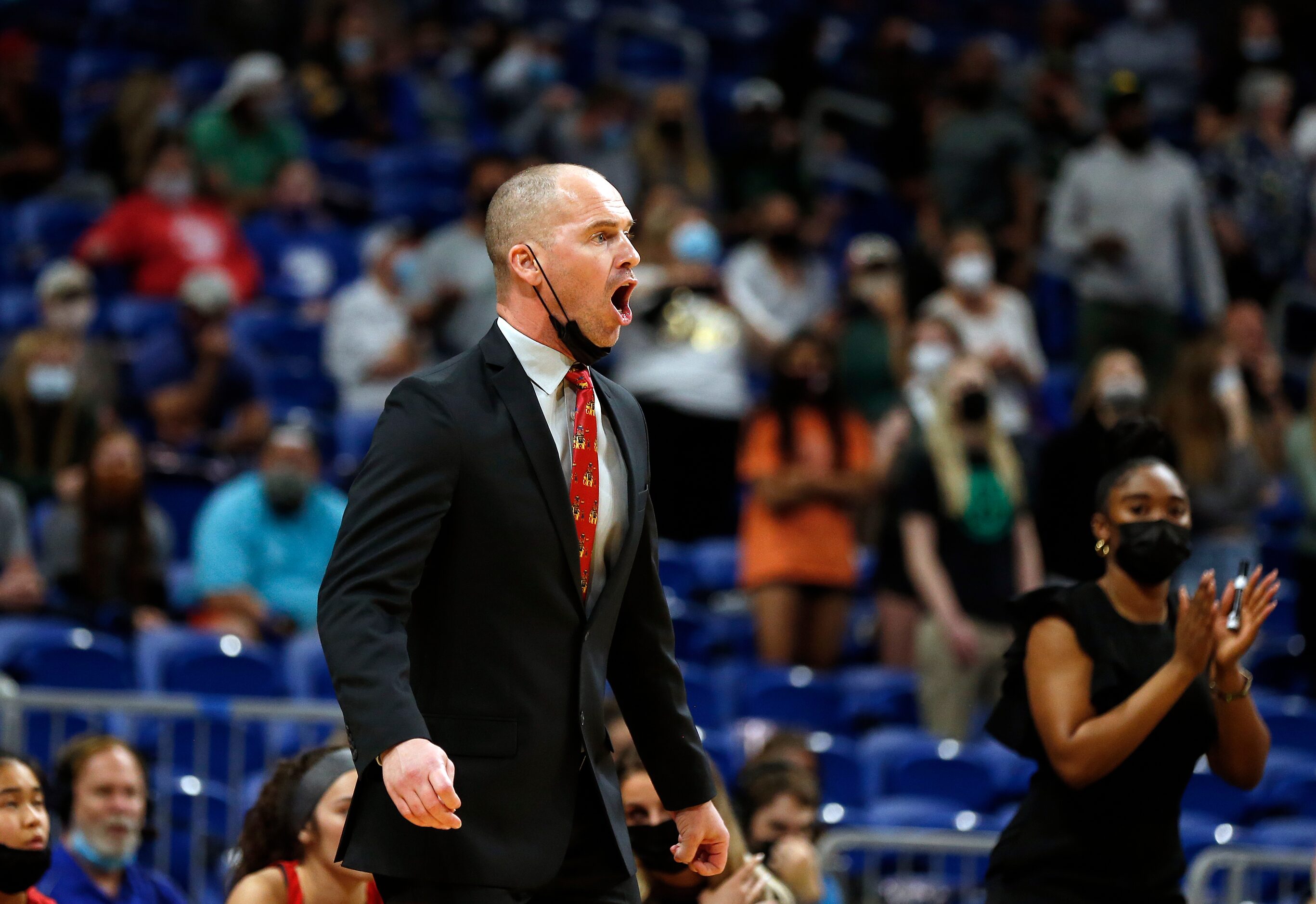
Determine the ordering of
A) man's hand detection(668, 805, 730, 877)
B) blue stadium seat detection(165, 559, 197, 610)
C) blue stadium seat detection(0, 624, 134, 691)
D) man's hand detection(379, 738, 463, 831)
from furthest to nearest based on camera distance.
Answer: blue stadium seat detection(165, 559, 197, 610) → blue stadium seat detection(0, 624, 134, 691) → man's hand detection(668, 805, 730, 877) → man's hand detection(379, 738, 463, 831)

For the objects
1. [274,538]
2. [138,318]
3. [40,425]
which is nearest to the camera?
[274,538]

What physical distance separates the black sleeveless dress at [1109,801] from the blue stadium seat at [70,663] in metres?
4.09

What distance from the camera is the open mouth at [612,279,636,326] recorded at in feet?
10.1

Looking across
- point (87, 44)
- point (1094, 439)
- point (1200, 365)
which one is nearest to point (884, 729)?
point (1094, 439)

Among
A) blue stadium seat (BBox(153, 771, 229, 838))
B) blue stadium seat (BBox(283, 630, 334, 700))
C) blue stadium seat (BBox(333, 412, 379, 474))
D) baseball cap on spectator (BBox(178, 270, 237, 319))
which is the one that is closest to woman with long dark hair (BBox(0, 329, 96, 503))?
baseball cap on spectator (BBox(178, 270, 237, 319))

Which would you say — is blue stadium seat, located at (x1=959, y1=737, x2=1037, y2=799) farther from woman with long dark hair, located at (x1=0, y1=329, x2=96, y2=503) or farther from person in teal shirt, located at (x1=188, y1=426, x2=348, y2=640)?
woman with long dark hair, located at (x1=0, y1=329, x2=96, y2=503)

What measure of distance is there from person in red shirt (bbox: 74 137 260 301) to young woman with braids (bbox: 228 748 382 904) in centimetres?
646

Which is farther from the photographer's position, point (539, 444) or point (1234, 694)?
point (1234, 694)

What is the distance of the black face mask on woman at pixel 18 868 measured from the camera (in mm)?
3889

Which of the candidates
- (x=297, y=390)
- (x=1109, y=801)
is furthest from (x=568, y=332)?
(x=297, y=390)

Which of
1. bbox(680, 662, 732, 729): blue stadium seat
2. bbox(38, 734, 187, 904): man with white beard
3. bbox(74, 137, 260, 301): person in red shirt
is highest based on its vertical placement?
bbox(74, 137, 260, 301): person in red shirt

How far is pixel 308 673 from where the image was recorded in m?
7.19

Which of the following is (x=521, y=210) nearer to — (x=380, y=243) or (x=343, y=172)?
(x=380, y=243)

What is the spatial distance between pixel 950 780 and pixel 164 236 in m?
5.62
